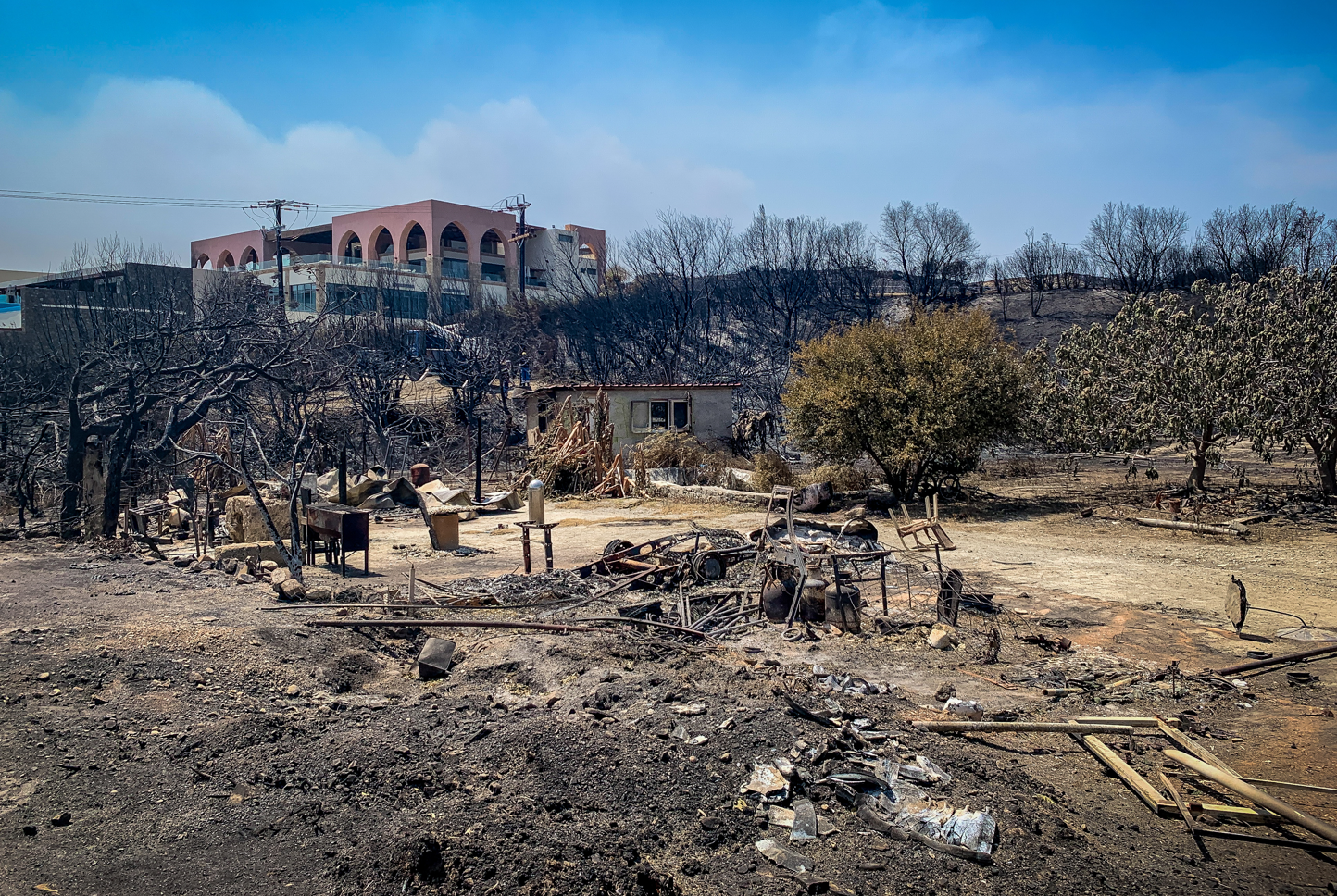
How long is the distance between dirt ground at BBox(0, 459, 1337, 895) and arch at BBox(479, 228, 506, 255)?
56342 mm

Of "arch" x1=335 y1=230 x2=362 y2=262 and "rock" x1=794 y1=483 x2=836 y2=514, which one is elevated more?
"arch" x1=335 y1=230 x2=362 y2=262

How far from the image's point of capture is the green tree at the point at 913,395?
18156 millimetres

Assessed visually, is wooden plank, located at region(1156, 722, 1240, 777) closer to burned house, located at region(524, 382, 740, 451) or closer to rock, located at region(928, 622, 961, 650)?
rock, located at region(928, 622, 961, 650)

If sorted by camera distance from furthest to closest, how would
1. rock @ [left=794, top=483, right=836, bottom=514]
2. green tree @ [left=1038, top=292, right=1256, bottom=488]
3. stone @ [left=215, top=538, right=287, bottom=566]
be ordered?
rock @ [left=794, top=483, right=836, bottom=514] < green tree @ [left=1038, top=292, right=1256, bottom=488] < stone @ [left=215, top=538, right=287, bottom=566]

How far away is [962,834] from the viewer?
458cm

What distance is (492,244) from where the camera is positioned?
A: 6550cm

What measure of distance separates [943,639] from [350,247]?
212 ft

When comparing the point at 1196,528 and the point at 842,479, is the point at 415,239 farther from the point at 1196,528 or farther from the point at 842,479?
the point at 1196,528

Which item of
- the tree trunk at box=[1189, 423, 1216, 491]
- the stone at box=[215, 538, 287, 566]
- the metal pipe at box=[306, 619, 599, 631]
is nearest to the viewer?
the metal pipe at box=[306, 619, 599, 631]

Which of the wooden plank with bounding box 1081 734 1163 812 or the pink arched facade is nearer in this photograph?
the wooden plank with bounding box 1081 734 1163 812

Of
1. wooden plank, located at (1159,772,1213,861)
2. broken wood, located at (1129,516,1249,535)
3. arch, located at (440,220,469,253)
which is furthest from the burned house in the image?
arch, located at (440,220,469,253)

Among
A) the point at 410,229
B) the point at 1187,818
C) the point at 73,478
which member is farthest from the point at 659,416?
the point at 410,229

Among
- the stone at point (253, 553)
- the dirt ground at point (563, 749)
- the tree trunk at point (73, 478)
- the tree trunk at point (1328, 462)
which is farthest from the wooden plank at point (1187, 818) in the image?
the tree trunk at point (73, 478)

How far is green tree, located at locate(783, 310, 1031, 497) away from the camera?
18.2m
